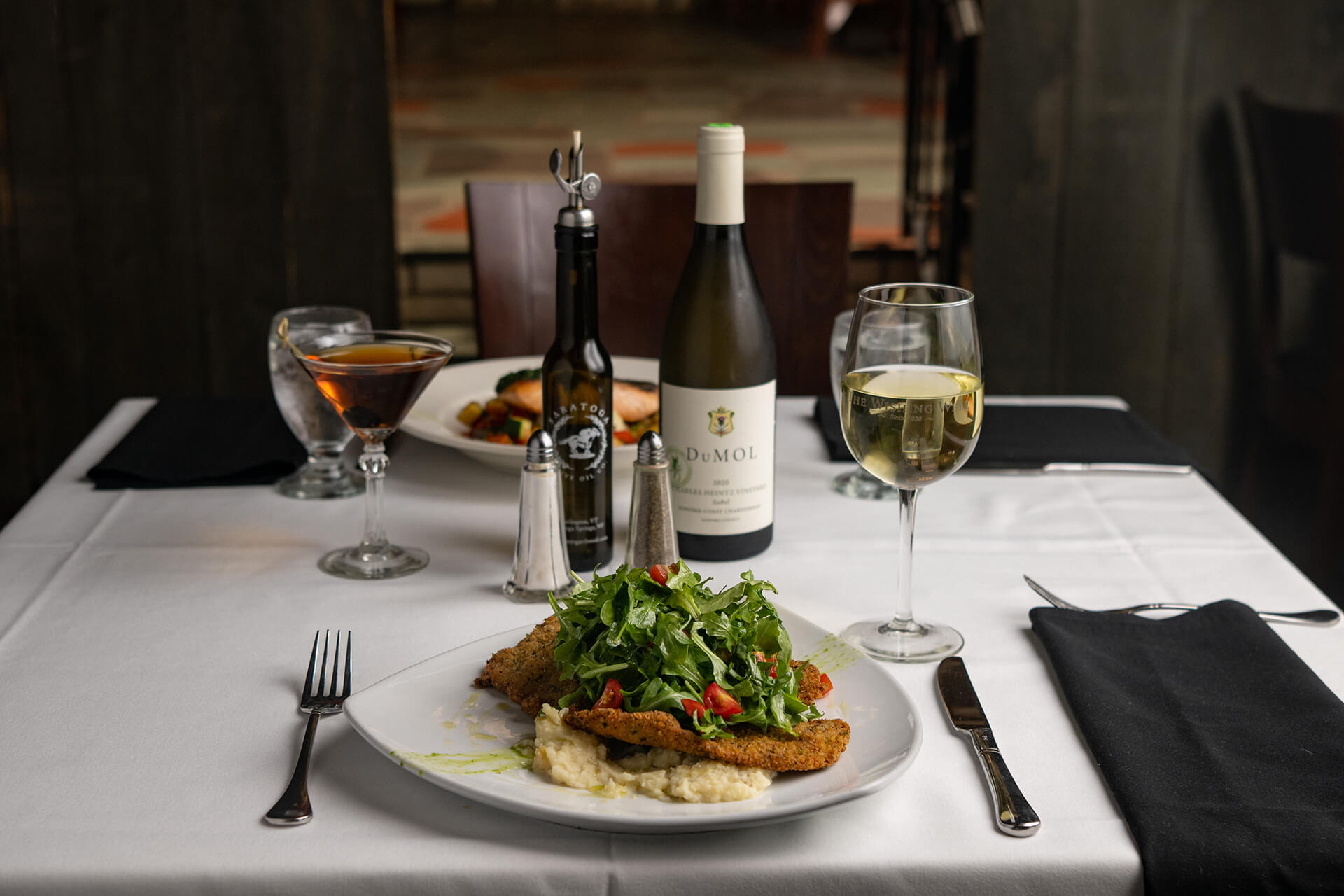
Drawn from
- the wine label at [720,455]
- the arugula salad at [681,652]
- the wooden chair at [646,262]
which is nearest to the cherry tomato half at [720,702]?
the arugula salad at [681,652]

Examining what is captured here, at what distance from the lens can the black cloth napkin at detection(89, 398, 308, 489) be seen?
1.17 m

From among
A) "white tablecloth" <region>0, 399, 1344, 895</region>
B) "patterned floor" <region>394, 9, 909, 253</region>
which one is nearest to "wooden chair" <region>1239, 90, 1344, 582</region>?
"white tablecloth" <region>0, 399, 1344, 895</region>

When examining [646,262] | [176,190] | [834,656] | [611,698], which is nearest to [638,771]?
[611,698]

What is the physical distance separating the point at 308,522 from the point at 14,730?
0.39 meters

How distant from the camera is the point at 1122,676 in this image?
0.78m

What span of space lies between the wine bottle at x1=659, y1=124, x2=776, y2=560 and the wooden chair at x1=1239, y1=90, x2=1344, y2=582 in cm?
152

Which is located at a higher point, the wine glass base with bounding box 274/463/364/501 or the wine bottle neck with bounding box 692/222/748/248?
the wine bottle neck with bounding box 692/222/748/248

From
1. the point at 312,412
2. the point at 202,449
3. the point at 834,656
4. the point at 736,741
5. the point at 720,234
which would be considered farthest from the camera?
the point at 202,449

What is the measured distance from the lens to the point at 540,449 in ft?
2.98

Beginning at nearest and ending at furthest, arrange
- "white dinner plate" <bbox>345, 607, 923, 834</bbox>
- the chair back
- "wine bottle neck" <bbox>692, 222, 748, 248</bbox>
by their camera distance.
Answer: "white dinner plate" <bbox>345, 607, 923, 834</bbox> → "wine bottle neck" <bbox>692, 222, 748, 248</bbox> → the chair back

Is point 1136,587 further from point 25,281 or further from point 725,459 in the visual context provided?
point 25,281

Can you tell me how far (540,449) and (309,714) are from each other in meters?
0.27

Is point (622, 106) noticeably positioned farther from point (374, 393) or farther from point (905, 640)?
point (905, 640)

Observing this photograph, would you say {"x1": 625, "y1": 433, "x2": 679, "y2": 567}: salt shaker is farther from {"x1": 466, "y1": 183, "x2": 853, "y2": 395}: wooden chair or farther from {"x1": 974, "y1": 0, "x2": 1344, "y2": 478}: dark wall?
{"x1": 974, "y1": 0, "x2": 1344, "y2": 478}: dark wall
